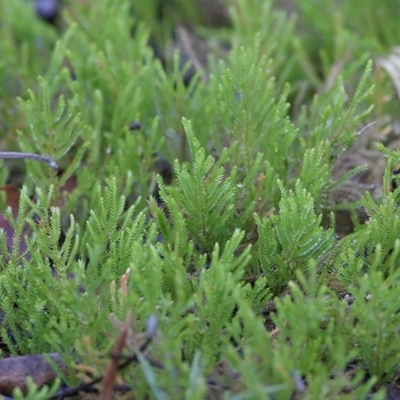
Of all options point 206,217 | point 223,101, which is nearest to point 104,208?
point 206,217

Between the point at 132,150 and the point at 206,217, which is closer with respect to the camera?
the point at 206,217

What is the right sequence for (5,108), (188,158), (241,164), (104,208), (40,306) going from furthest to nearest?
(5,108) → (188,158) → (241,164) → (104,208) → (40,306)

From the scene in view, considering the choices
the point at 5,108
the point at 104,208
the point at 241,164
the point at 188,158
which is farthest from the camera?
the point at 5,108

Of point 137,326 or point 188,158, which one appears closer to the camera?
point 137,326

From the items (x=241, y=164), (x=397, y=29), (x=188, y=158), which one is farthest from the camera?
(x=397, y=29)

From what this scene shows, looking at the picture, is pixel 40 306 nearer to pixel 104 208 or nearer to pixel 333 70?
pixel 104 208

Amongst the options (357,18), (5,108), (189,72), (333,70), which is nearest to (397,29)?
(357,18)

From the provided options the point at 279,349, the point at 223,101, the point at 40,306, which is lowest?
the point at 40,306

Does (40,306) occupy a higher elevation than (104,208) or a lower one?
lower

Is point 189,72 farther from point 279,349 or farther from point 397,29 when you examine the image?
point 279,349
